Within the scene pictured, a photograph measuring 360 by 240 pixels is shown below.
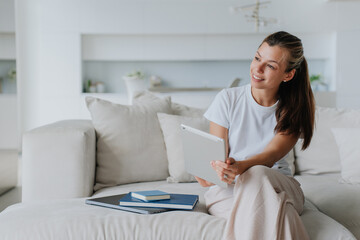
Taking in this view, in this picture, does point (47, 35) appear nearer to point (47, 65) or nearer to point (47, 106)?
point (47, 65)

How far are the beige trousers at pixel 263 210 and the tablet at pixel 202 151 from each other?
0.32ft

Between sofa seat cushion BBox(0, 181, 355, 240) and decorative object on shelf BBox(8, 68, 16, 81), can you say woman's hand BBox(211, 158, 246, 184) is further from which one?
decorative object on shelf BBox(8, 68, 16, 81)

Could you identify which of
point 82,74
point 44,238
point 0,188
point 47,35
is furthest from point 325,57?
point 44,238

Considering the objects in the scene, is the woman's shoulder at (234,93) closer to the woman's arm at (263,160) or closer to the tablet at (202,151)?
the woman's arm at (263,160)

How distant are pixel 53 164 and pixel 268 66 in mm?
1167

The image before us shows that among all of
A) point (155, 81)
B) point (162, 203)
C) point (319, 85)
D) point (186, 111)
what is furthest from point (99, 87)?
point (162, 203)

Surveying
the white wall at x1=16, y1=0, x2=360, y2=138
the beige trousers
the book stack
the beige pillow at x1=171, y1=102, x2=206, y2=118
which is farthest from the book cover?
the white wall at x1=16, y1=0, x2=360, y2=138

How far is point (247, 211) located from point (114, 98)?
205 inches

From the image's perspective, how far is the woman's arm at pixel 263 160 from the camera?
160 cm

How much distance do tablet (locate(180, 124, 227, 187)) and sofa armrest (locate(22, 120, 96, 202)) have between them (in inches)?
27.0

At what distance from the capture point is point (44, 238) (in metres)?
1.61

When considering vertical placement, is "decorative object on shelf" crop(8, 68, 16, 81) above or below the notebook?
above

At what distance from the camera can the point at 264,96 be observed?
6.30 feet

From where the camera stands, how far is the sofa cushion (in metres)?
2.64
